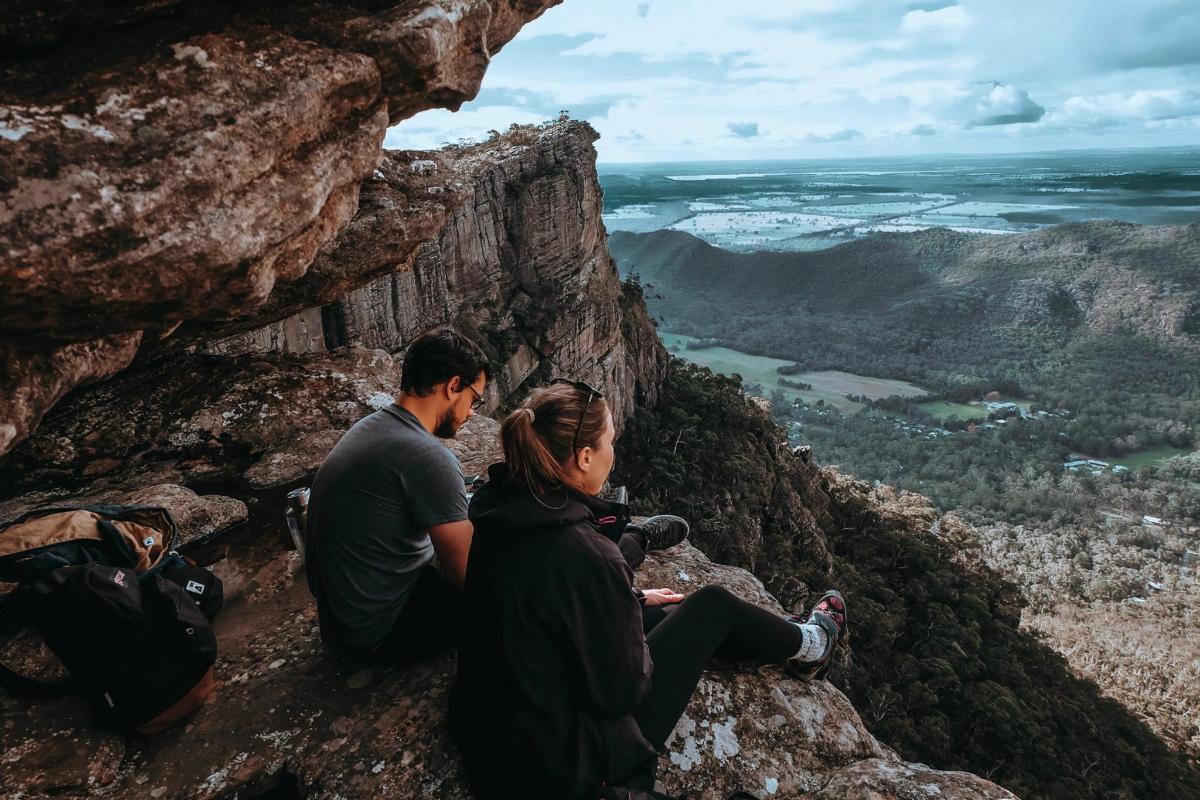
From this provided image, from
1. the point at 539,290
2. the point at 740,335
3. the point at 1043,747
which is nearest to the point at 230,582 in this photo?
the point at 539,290

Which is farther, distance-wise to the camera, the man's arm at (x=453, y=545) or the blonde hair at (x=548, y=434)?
the man's arm at (x=453, y=545)

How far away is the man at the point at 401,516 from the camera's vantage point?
3107 mm

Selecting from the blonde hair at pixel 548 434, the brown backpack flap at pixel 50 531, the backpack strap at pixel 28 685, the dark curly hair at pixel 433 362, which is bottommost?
the backpack strap at pixel 28 685

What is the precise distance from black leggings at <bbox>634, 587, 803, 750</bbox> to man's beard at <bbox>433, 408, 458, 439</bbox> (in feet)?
5.11

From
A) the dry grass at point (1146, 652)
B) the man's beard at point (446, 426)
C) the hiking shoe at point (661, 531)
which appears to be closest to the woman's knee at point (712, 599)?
the hiking shoe at point (661, 531)

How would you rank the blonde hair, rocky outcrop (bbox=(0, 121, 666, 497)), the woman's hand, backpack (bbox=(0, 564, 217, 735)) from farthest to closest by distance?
rocky outcrop (bbox=(0, 121, 666, 497)), the woman's hand, backpack (bbox=(0, 564, 217, 735)), the blonde hair

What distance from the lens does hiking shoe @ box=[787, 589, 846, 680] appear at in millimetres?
4082

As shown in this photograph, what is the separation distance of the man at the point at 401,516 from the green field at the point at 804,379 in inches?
3654

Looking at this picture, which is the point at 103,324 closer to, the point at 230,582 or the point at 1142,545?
the point at 230,582

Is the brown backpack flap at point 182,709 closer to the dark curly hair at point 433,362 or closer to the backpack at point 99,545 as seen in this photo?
the backpack at point 99,545

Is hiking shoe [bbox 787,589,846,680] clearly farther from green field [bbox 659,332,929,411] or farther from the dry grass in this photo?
green field [bbox 659,332,929,411]

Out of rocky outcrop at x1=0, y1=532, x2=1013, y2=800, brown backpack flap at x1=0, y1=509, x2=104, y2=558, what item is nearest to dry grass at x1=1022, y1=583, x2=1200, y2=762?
rocky outcrop at x1=0, y1=532, x2=1013, y2=800

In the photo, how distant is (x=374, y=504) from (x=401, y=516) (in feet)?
0.52

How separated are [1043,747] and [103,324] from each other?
31.5 m
